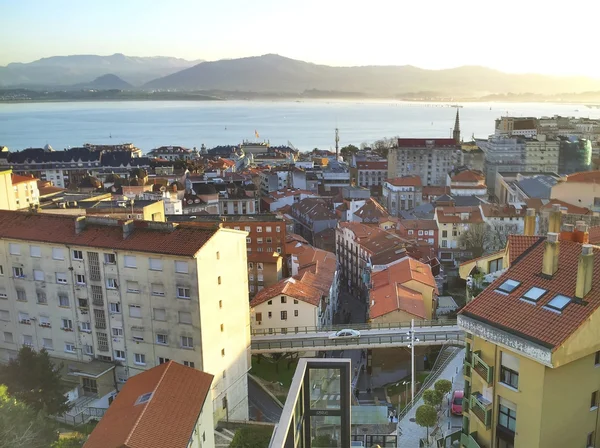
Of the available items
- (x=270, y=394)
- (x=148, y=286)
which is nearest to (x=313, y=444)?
(x=148, y=286)

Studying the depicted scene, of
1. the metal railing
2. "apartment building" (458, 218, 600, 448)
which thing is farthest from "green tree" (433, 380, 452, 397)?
the metal railing

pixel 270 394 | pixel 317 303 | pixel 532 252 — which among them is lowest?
pixel 270 394

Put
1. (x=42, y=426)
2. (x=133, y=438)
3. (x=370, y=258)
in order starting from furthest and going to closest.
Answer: (x=370, y=258) < (x=42, y=426) < (x=133, y=438)

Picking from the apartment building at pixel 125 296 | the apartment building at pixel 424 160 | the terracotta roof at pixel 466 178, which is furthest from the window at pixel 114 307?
the apartment building at pixel 424 160

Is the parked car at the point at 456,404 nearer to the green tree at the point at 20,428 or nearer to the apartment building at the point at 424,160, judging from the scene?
the green tree at the point at 20,428

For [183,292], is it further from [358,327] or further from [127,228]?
[358,327]

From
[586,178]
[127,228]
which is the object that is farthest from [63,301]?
[586,178]

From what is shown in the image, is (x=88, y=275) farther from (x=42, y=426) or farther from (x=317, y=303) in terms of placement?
(x=317, y=303)
